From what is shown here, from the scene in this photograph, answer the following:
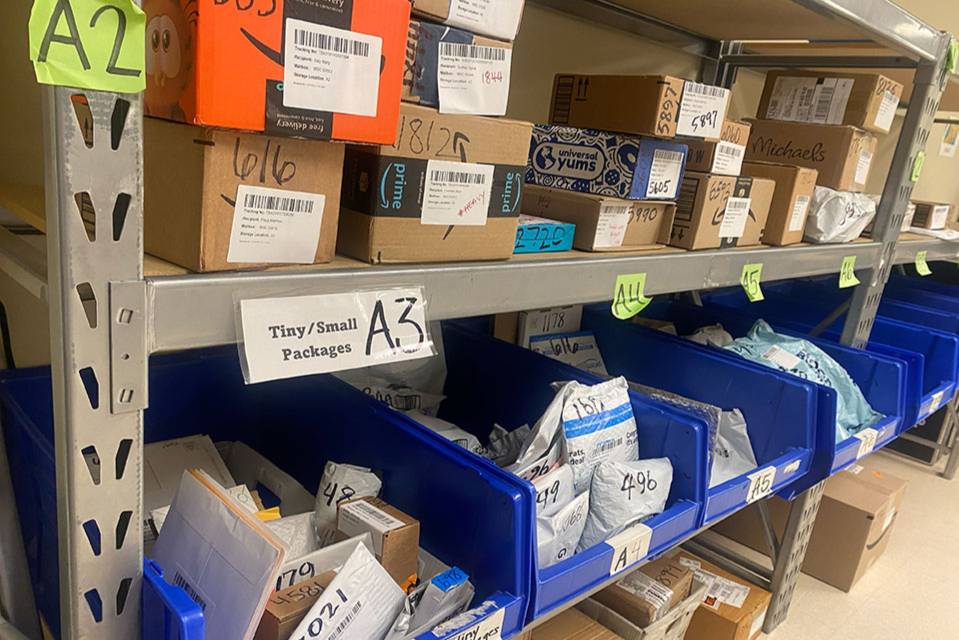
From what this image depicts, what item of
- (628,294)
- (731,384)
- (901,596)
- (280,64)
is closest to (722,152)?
(628,294)

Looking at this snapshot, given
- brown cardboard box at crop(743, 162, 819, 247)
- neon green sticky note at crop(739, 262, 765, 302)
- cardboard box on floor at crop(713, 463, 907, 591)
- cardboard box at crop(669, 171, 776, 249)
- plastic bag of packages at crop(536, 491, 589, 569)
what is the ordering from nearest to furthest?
plastic bag of packages at crop(536, 491, 589, 569), cardboard box at crop(669, 171, 776, 249), neon green sticky note at crop(739, 262, 765, 302), brown cardboard box at crop(743, 162, 819, 247), cardboard box on floor at crop(713, 463, 907, 591)

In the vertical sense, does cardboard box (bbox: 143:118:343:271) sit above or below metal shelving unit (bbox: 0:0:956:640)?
above

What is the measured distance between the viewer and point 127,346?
1.91 ft

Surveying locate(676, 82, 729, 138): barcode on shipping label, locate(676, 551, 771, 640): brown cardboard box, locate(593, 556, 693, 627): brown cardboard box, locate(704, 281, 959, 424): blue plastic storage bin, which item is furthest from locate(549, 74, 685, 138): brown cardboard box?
locate(704, 281, 959, 424): blue plastic storage bin

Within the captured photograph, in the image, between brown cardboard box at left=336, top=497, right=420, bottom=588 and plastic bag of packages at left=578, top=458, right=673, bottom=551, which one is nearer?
brown cardboard box at left=336, top=497, right=420, bottom=588

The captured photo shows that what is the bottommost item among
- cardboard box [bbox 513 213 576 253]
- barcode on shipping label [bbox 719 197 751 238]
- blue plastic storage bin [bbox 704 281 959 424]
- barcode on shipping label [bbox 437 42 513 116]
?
blue plastic storage bin [bbox 704 281 959 424]

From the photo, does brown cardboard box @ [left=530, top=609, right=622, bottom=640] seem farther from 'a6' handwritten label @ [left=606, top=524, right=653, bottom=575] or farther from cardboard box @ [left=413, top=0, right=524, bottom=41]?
cardboard box @ [left=413, top=0, right=524, bottom=41]

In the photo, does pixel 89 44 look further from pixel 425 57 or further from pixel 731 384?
pixel 731 384

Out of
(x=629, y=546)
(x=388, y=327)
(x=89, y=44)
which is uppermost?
(x=89, y=44)

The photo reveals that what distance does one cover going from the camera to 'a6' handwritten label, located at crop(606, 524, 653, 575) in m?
1.03

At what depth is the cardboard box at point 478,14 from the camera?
2.53 ft

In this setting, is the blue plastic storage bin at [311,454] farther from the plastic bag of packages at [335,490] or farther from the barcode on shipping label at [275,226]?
the barcode on shipping label at [275,226]

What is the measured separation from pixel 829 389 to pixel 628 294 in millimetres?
599

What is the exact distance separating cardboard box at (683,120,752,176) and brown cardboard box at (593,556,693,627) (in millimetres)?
869
